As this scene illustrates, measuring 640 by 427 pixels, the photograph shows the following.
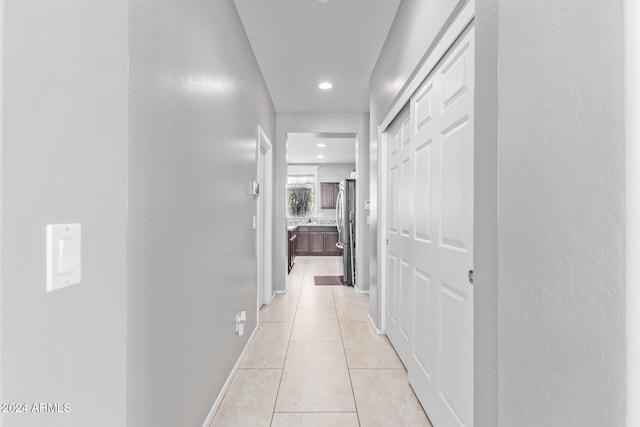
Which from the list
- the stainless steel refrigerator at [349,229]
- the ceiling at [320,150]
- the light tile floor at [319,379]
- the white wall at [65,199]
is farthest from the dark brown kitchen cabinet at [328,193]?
the white wall at [65,199]

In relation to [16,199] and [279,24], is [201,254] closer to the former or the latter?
[16,199]

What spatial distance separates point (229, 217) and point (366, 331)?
181cm

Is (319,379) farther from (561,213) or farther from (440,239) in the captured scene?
(561,213)

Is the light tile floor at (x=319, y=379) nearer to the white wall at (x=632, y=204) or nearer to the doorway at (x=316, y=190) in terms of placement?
the white wall at (x=632, y=204)

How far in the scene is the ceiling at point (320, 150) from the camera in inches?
253

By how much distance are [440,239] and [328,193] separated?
24.7ft

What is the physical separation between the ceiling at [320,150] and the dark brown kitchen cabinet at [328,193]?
2.18 ft

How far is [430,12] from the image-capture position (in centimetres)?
160

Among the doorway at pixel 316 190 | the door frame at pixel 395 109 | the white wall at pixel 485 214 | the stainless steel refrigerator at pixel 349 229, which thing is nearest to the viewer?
the white wall at pixel 485 214

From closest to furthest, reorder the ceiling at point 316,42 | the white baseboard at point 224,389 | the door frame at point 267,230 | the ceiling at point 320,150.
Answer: the white baseboard at point 224,389, the ceiling at point 316,42, the door frame at point 267,230, the ceiling at point 320,150

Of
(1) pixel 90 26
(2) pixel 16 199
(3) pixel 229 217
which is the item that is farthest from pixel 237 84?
(2) pixel 16 199

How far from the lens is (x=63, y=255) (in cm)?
62

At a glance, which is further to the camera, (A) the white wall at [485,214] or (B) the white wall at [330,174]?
(B) the white wall at [330,174]

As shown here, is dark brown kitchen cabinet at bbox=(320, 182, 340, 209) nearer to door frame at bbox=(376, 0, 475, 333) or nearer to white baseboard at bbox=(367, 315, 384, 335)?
white baseboard at bbox=(367, 315, 384, 335)
